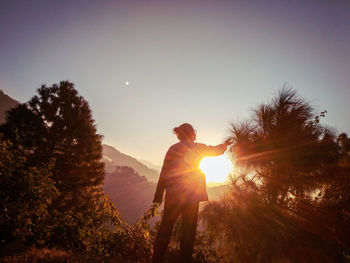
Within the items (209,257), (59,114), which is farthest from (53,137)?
(209,257)

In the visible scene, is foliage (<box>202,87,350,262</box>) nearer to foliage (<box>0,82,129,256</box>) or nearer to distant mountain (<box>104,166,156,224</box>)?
foliage (<box>0,82,129,256</box>)

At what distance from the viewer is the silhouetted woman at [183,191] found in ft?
7.25

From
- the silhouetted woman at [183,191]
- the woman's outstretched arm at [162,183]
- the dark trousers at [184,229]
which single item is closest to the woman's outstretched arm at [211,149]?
the silhouetted woman at [183,191]

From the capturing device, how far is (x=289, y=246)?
304 centimetres

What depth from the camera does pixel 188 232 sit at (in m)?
2.24

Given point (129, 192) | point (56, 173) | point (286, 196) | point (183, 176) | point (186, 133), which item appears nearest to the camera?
point (183, 176)

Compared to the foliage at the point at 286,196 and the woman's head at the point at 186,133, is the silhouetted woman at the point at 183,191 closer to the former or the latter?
the woman's head at the point at 186,133

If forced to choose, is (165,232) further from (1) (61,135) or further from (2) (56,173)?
(1) (61,135)

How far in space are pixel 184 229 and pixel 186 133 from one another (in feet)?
4.06

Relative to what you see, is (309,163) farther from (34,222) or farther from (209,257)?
(34,222)

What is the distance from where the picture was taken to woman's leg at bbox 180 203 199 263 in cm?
222

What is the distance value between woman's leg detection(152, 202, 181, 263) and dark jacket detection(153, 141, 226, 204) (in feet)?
0.35

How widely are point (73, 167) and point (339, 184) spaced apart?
1352cm

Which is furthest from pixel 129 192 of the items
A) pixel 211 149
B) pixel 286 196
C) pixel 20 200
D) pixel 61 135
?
pixel 211 149
